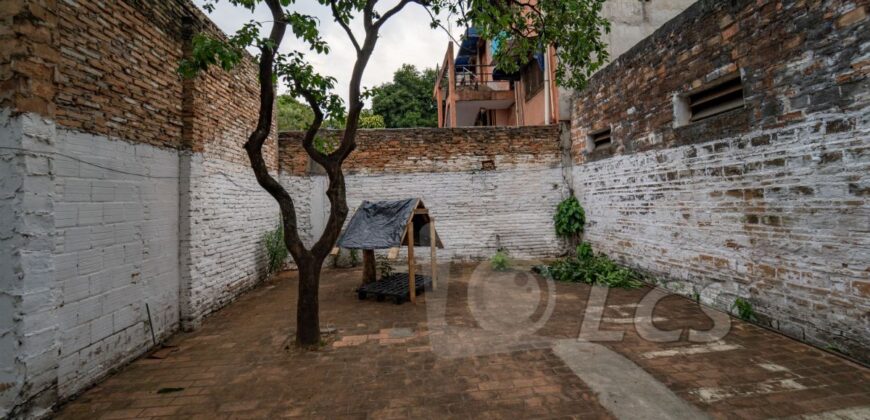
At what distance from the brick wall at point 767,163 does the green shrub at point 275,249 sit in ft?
23.5

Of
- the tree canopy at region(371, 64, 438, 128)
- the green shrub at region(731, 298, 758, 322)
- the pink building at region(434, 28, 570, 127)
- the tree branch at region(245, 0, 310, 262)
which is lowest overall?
the green shrub at region(731, 298, 758, 322)

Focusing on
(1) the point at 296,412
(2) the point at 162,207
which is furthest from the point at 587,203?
(2) the point at 162,207

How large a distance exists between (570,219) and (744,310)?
13.9ft

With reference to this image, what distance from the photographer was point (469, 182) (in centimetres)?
869

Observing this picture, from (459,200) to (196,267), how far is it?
18.3 feet

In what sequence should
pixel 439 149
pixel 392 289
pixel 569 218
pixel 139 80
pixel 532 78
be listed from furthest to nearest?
pixel 532 78
pixel 439 149
pixel 569 218
pixel 392 289
pixel 139 80

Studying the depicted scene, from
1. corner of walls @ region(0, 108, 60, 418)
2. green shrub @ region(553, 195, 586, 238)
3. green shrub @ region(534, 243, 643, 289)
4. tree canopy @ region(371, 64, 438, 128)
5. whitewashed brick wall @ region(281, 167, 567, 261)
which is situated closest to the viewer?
corner of walls @ region(0, 108, 60, 418)

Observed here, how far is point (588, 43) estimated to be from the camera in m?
5.04

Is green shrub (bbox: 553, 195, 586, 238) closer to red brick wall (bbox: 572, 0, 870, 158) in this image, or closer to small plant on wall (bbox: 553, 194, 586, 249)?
small plant on wall (bbox: 553, 194, 586, 249)

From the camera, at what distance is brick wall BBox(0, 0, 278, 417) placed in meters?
2.55

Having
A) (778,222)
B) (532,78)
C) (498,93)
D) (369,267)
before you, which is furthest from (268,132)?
(498,93)

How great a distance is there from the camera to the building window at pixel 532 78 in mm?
10008

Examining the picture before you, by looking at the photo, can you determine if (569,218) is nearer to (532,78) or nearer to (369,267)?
(532,78)

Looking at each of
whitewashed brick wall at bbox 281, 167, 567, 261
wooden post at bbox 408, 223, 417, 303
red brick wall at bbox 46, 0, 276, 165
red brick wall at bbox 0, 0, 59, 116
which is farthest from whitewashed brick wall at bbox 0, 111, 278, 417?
whitewashed brick wall at bbox 281, 167, 567, 261
